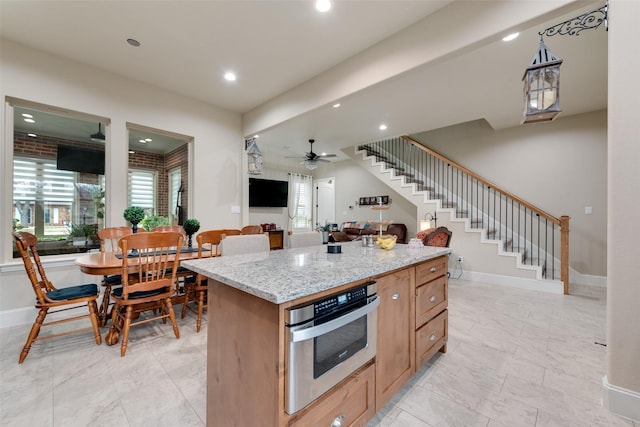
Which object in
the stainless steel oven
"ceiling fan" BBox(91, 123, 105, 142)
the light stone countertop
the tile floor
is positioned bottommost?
the tile floor

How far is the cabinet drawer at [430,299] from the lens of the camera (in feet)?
5.87

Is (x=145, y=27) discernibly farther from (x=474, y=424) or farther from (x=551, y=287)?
(x=551, y=287)

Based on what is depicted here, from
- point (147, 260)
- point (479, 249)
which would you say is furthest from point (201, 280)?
point (479, 249)

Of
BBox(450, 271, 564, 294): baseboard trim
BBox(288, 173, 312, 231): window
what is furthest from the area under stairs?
BBox(288, 173, 312, 231): window

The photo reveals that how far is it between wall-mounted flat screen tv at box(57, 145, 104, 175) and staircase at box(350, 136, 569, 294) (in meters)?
5.15

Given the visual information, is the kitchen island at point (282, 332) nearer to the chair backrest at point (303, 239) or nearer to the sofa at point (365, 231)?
the chair backrest at point (303, 239)

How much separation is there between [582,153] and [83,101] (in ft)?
25.4

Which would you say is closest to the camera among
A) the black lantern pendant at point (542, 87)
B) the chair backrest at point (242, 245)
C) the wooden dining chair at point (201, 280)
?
the black lantern pendant at point (542, 87)

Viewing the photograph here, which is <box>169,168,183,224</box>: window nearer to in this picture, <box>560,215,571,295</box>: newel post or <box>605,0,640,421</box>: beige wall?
<box>605,0,640,421</box>: beige wall

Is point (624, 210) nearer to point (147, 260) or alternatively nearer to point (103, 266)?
point (147, 260)

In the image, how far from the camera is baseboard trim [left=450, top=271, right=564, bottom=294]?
Answer: 399 cm

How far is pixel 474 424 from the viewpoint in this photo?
1.48m

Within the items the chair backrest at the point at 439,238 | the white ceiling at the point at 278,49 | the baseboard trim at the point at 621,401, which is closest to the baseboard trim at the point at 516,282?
the chair backrest at the point at 439,238

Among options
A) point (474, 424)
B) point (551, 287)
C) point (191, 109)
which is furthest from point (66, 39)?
point (551, 287)
